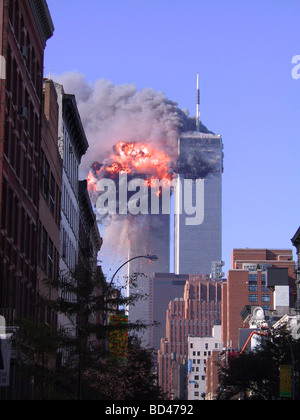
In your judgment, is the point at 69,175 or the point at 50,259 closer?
the point at 50,259

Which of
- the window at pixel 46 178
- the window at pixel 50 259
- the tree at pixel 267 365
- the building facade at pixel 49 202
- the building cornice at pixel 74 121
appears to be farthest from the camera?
the tree at pixel 267 365

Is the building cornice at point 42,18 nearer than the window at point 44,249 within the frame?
Yes

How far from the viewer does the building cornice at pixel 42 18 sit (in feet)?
200

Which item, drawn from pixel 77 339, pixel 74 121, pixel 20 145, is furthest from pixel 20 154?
pixel 74 121

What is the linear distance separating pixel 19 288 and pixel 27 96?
38.8 feet

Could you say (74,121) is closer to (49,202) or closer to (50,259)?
(49,202)

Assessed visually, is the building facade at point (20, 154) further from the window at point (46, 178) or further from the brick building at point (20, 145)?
the window at point (46, 178)

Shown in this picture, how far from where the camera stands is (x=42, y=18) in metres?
63.7

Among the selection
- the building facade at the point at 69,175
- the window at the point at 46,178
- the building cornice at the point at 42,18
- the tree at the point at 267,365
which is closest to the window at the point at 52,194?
the window at the point at 46,178

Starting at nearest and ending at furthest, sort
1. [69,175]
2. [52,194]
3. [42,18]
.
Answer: [42,18], [52,194], [69,175]

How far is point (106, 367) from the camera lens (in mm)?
49344
